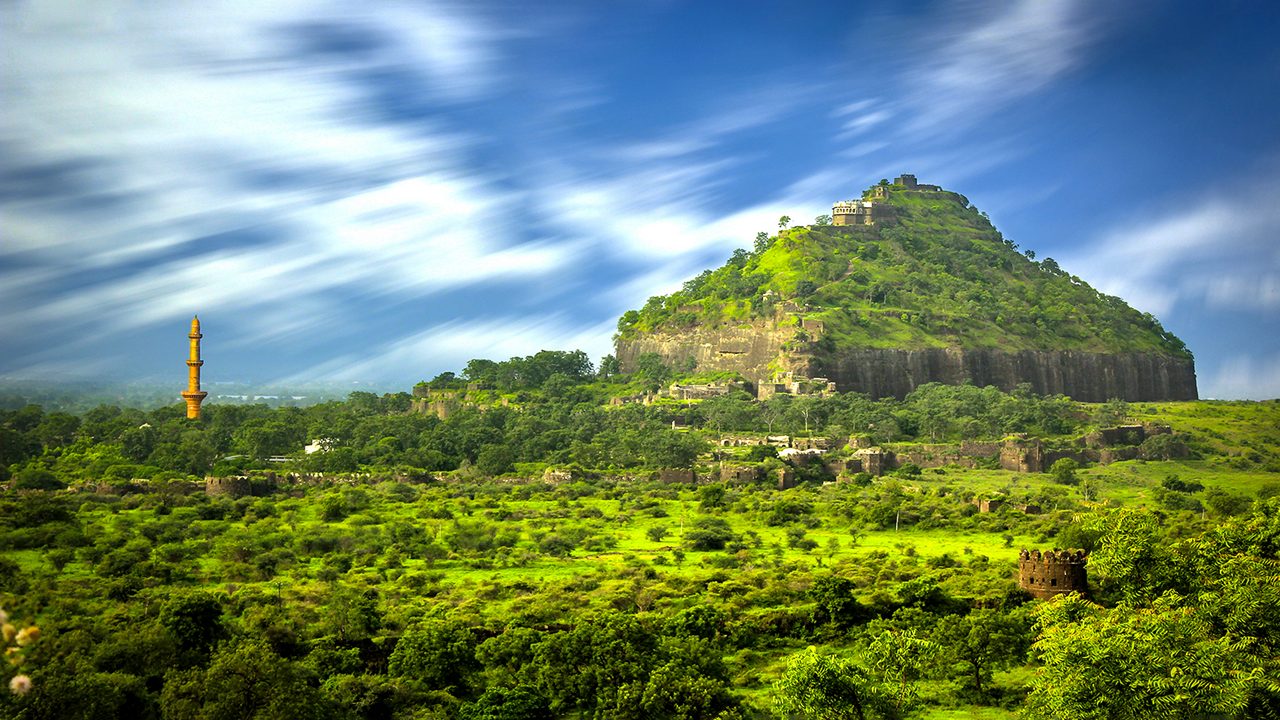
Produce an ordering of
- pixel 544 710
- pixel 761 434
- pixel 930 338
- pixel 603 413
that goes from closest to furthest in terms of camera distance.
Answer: pixel 544 710
pixel 761 434
pixel 603 413
pixel 930 338

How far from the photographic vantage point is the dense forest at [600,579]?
103 feet

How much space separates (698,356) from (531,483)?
52550 mm

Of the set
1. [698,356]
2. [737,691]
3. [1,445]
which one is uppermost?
[698,356]

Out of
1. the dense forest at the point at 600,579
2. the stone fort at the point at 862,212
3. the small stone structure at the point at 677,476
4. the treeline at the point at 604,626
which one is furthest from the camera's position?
the stone fort at the point at 862,212

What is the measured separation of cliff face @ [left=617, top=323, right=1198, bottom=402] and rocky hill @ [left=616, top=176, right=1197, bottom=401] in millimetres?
139

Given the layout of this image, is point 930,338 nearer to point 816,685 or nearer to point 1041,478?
point 1041,478

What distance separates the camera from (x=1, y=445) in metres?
72.2

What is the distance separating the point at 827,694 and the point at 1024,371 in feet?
331

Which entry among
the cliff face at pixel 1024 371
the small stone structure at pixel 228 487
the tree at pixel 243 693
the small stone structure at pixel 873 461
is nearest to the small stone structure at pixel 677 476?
the small stone structure at pixel 873 461

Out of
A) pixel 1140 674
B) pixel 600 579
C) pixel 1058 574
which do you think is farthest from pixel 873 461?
pixel 1140 674

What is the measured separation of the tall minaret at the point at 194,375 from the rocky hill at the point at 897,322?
4894cm

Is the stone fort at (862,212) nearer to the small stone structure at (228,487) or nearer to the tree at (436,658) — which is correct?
the small stone structure at (228,487)

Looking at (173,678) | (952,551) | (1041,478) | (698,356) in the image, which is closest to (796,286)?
(698,356)

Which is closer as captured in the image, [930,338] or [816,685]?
[816,685]
